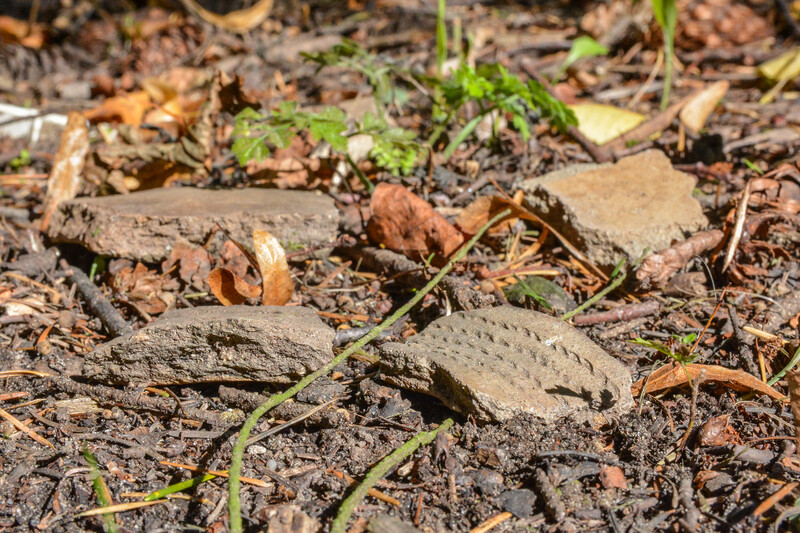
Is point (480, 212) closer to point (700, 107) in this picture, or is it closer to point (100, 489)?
point (100, 489)

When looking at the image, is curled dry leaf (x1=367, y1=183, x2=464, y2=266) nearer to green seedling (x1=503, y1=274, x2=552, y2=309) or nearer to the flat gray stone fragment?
green seedling (x1=503, y1=274, x2=552, y2=309)

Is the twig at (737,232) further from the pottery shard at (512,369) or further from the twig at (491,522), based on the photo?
the twig at (491,522)

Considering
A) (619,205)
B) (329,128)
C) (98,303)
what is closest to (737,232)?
(619,205)

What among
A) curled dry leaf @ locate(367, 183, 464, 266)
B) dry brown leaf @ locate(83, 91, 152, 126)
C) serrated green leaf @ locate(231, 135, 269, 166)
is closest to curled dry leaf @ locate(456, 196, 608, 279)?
curled dry leaf @ locate(367, 183, 464, 266)

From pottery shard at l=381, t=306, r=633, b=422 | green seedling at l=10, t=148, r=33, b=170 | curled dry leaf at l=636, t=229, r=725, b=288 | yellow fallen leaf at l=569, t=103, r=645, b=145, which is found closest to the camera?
pottery shard at l=381, t=306, r=633, b=422

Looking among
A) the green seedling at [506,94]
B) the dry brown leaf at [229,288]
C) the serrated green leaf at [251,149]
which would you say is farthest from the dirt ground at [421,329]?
the serrated green leaf at [251,149]

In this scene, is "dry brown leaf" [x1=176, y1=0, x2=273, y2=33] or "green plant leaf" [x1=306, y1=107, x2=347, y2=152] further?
"dry brown leaf" [x1=176, y1=0, x2=273, y2=33]
